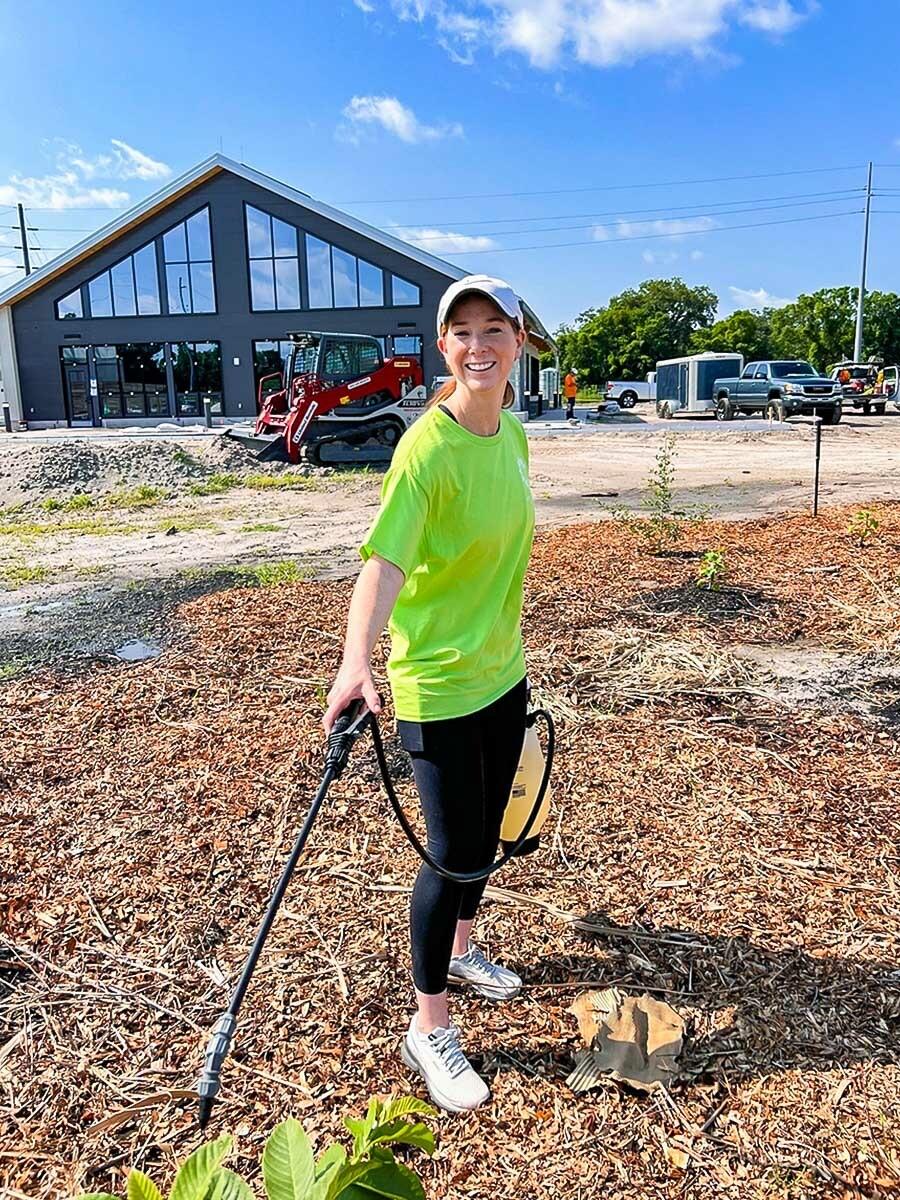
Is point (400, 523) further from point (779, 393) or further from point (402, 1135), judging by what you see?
point (779, 393)

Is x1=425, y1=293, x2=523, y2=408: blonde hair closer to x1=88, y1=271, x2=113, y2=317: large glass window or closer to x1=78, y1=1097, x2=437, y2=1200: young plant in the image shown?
x1=78, y1=1097, x2=437, y2=1200: young plant

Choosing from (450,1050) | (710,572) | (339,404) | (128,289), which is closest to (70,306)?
(128,289)

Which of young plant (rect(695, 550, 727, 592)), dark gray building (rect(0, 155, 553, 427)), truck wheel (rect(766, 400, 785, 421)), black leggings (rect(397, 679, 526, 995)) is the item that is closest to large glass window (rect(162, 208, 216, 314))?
dark gray building (rect(0, 155, 553, 427))

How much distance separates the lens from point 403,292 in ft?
119

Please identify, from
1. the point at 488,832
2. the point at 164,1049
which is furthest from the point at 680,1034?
the point at 164,1049

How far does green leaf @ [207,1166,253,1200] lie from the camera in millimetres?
1128

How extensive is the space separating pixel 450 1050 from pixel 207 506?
12844 millimetres

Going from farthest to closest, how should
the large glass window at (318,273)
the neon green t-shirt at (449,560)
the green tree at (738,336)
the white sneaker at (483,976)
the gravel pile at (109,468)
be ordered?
1. the green tree at (738,336)
2. the large glass window at (318,273)
3. the gravel pile at (109,468)
4. the white sneaker at (483,976)
5. the neon green t-shirt at (449,560)

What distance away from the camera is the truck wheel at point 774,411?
31922 mm

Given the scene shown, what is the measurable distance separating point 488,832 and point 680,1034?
718 millimetres

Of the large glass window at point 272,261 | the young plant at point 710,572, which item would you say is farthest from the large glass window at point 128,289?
the young plant at point 710,572

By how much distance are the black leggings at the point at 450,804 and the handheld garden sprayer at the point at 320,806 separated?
44 mm

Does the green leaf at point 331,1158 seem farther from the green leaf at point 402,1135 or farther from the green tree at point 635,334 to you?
the green tree at point 635,334

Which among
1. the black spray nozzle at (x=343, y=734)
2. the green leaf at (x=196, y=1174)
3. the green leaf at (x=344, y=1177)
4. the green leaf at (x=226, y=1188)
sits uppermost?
the black spray nozzle at (x=343, y=734)
